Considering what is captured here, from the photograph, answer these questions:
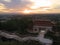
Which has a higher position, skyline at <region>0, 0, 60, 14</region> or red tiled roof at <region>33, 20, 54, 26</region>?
skyline at <region>0, 0, 60, 14</region>

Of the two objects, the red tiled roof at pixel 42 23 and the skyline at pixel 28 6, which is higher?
the skyline at pixel 28 6

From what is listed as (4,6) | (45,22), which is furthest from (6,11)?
(45,22)

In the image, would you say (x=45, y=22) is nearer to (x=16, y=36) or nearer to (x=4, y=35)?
(x=16, y=36)

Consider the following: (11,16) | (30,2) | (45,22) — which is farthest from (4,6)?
(45,22)

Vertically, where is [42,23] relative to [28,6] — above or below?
below

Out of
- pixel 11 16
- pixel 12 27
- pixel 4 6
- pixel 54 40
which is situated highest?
pixel 4 6

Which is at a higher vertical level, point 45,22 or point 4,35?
point 45,22
